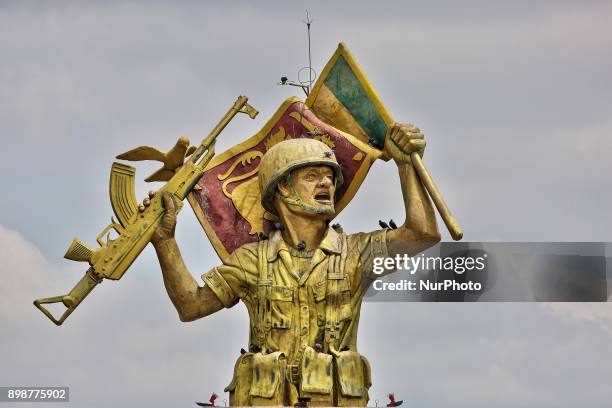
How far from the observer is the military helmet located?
22.8 metres

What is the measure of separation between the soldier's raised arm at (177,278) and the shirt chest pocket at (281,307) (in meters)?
0.71

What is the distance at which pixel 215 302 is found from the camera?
23.1 m

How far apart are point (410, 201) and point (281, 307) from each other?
1651 millimetres

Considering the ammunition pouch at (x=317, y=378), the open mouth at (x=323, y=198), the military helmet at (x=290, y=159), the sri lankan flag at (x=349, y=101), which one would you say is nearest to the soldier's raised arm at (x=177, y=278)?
the military helmet at (x=290, y=159)

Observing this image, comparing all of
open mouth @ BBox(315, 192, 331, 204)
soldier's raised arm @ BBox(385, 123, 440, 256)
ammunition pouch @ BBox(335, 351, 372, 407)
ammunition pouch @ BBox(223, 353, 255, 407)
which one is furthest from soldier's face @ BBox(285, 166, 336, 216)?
ammunition pouch @ BBox(223, 353, 255, 407)

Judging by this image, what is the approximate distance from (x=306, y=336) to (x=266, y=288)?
63cm

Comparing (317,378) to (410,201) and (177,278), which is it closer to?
(177,278)

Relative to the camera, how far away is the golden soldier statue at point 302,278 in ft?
73.8

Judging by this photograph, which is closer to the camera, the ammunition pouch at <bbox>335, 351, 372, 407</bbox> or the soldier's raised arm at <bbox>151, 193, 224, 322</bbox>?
the ammunition pouch at <bbox>335, 351, 372, 407</bbox>

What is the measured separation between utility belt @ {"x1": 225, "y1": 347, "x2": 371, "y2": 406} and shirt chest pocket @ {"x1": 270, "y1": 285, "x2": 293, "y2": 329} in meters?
0.30

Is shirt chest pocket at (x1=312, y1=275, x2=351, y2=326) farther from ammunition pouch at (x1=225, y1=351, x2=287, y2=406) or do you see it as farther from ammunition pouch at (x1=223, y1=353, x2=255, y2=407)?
ammunition pouch at (x1=223, y1=353, x2=255, y2=407)

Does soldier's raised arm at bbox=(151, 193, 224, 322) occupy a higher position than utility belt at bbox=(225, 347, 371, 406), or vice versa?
soldier's raised arm at bbox=(151, 193, 224, 322)

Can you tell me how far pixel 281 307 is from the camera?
22.7m

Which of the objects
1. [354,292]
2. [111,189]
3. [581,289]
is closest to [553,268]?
[581,289]
